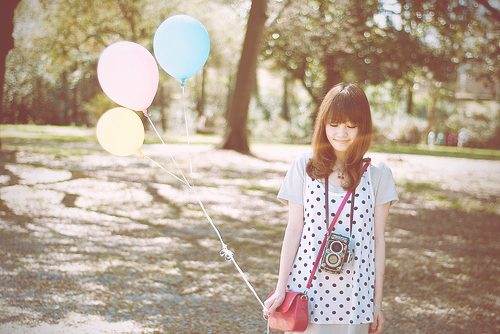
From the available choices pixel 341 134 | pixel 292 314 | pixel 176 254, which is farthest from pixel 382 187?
pixel 176 254

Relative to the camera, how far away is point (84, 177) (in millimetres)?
10305

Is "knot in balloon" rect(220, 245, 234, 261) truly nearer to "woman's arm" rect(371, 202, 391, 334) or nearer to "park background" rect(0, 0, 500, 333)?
"woman's arm" rect(371, 202, 391, 334)

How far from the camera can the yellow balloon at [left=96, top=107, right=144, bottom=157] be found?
128 inches

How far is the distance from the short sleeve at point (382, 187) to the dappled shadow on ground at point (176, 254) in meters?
2.13

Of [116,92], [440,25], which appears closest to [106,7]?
[440,25]

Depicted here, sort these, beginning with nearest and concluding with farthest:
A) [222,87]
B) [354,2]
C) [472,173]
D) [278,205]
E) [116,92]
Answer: [116,92]
[278,205]
[354,2]
[472,173]
[222,87]

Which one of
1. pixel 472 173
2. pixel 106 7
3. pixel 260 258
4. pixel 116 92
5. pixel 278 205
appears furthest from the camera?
pixel 106 7

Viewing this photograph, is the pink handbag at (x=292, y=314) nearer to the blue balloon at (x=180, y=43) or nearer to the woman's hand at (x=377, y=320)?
the woman's hand at (x=377, y=320)

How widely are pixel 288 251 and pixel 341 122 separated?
60 cm

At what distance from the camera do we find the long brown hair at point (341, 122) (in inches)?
83.6

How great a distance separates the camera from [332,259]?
2.05m

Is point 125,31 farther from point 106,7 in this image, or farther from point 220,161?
point 220,161

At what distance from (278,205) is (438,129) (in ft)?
90.4

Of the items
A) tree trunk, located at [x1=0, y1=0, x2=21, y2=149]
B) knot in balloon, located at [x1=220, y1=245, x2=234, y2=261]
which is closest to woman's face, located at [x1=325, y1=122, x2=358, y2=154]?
knot in balloon, located at [x1=220, y1=245, x2=234, y2=261]
